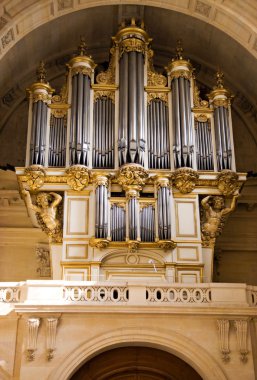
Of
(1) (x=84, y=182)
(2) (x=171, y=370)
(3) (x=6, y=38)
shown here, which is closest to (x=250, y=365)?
(2) (x=171, y=370)

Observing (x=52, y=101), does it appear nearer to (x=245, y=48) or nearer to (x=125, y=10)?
(x=125, y=10)

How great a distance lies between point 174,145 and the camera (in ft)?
53.5

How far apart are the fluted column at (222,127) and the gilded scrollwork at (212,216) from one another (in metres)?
0.83

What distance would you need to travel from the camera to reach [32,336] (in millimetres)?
12602

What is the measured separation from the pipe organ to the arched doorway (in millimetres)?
1955

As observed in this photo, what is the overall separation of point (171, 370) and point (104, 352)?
4.63 ft

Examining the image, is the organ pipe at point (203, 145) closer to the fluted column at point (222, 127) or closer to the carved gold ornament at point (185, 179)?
the fluted column at point (222, 127)

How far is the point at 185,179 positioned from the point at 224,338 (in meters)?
4.34

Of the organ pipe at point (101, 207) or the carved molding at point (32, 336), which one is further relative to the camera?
the organ pipe at point (101, 207)

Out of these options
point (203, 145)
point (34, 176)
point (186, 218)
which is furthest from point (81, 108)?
point (186, 218)

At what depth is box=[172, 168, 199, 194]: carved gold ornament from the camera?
621 inches

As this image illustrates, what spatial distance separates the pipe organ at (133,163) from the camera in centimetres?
1512

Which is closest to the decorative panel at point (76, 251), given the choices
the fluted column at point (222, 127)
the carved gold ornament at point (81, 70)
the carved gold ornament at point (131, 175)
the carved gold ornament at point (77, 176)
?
the carved gold ornament at point (77, 176)

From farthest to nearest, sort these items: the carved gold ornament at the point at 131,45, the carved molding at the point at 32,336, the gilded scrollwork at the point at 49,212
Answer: the carved gold ornament at the point at 131,45, the gilded scrollwork at the point at 49,212, the carved molding at the point at 32,336
